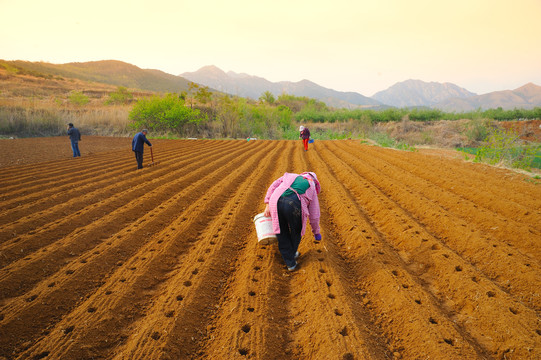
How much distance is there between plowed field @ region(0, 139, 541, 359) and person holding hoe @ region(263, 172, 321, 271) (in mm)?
519

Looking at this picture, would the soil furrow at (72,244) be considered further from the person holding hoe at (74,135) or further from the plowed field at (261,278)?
the person holding hoe at (74,135)

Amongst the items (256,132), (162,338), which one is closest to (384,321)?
(162,338)

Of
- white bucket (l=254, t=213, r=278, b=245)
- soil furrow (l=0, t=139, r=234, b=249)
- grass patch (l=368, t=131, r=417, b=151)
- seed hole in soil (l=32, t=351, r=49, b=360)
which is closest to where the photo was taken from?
seed hole in soil (l=32, t=351, r=49, b=360)

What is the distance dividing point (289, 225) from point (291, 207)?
0.30 meters

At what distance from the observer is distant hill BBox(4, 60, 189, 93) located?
261 feet

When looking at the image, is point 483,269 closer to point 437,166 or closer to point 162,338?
point 162,338

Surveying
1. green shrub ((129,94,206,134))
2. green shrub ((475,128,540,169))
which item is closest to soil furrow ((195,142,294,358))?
green shrub ((475,128,540,169))

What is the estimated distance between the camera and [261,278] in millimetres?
3381

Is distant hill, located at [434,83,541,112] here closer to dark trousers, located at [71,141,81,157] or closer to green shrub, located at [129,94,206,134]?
green shrub, located at [129,94,206,134]

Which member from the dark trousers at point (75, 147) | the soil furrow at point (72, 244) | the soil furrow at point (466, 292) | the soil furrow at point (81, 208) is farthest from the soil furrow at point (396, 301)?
the dark trousers at point (75, 147)

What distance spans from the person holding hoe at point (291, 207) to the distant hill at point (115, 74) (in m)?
93.6

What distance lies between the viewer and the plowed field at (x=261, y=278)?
7.90 ft

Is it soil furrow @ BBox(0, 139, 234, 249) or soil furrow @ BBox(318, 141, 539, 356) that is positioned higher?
soil furrow @ BBox(0, 139, 234, 249)

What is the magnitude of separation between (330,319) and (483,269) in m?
2.53
